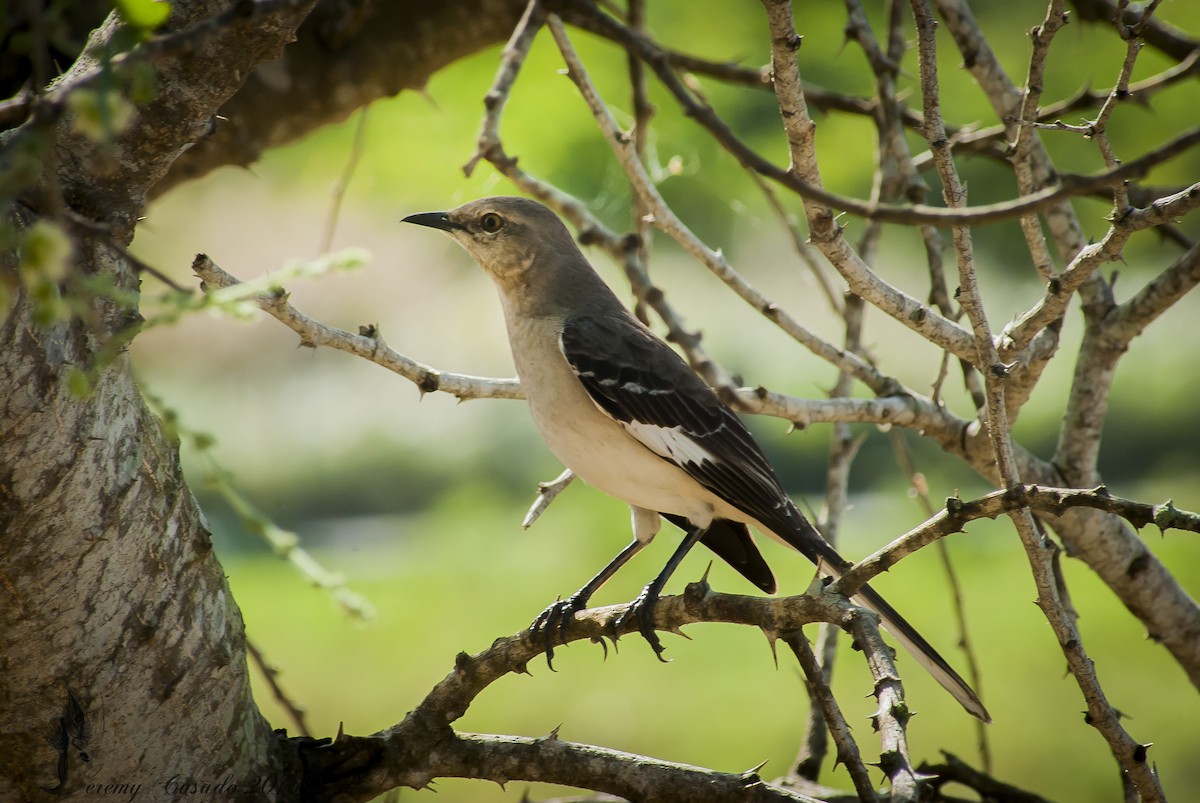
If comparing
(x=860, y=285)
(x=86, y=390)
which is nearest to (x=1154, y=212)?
(x=860, y=285)

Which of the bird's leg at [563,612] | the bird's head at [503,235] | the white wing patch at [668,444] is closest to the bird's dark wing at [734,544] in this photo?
the bird's leg at [563,612]

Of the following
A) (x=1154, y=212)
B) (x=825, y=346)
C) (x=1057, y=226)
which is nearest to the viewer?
(x=1154, y=212)

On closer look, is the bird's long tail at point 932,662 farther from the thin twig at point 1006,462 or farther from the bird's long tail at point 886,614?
the thin twig at point 1006,462

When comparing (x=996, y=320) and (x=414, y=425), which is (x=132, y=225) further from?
(x=996, y=320)

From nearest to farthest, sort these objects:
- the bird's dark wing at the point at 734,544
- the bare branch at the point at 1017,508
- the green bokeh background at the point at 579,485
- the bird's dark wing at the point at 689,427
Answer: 1. the bare branch at the point at 1017,508
2. the bird's dark wing at the point at 689,427
3. the bird's dark wing at the point at 734,544
4. the green bokeh background at the point at 579,485

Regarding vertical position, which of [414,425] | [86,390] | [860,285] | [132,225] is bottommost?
[86,390]

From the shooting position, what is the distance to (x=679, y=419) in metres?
3.21

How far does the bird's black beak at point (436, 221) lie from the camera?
339 centimetres

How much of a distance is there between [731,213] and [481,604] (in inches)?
100

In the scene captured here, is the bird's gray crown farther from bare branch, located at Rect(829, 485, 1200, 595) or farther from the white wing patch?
bare branch, located at Rect(829, 485, 1200, 595)

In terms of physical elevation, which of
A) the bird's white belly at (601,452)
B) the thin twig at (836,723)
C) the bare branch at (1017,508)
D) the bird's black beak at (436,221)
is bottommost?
the thin twig at (836,723)

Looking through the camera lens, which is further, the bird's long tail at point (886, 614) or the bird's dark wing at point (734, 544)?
the bird's dark wing at point (734, 544)

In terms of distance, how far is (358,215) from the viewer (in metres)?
6.36

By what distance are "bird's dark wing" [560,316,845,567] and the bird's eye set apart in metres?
0.45
